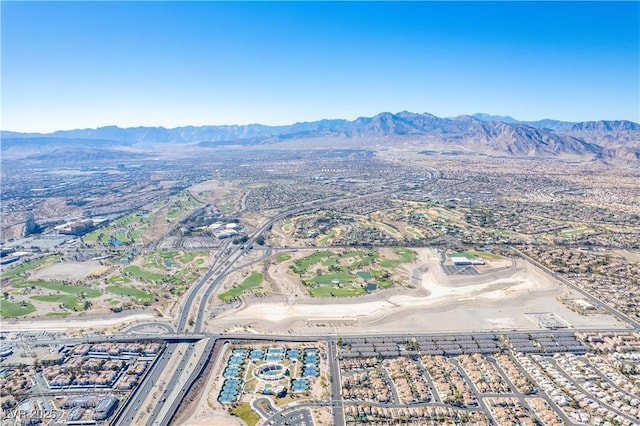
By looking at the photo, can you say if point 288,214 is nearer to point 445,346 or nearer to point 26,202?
point 445,346

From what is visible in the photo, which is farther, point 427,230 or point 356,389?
point 427,230

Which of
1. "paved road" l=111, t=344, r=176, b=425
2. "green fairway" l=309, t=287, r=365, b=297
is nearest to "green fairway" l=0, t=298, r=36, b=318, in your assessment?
"paved road" l=111, t=344, r=176, b=425

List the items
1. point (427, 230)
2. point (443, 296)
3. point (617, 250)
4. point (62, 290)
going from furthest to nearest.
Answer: point (427, 230) < point (617, 250) < point (62, 290) < point (443, 296)

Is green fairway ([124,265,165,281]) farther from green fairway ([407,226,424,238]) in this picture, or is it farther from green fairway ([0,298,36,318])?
green fairway ([407,226,424,238])

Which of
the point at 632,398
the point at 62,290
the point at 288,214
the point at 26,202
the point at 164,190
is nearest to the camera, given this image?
the point at 632,398

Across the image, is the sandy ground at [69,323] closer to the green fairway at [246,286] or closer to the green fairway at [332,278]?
the green fairway at [246,286]

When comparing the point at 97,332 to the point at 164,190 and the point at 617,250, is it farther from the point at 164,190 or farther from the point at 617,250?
the point at 164,190

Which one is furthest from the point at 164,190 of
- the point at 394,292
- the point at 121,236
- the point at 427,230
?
the point at 394,292
